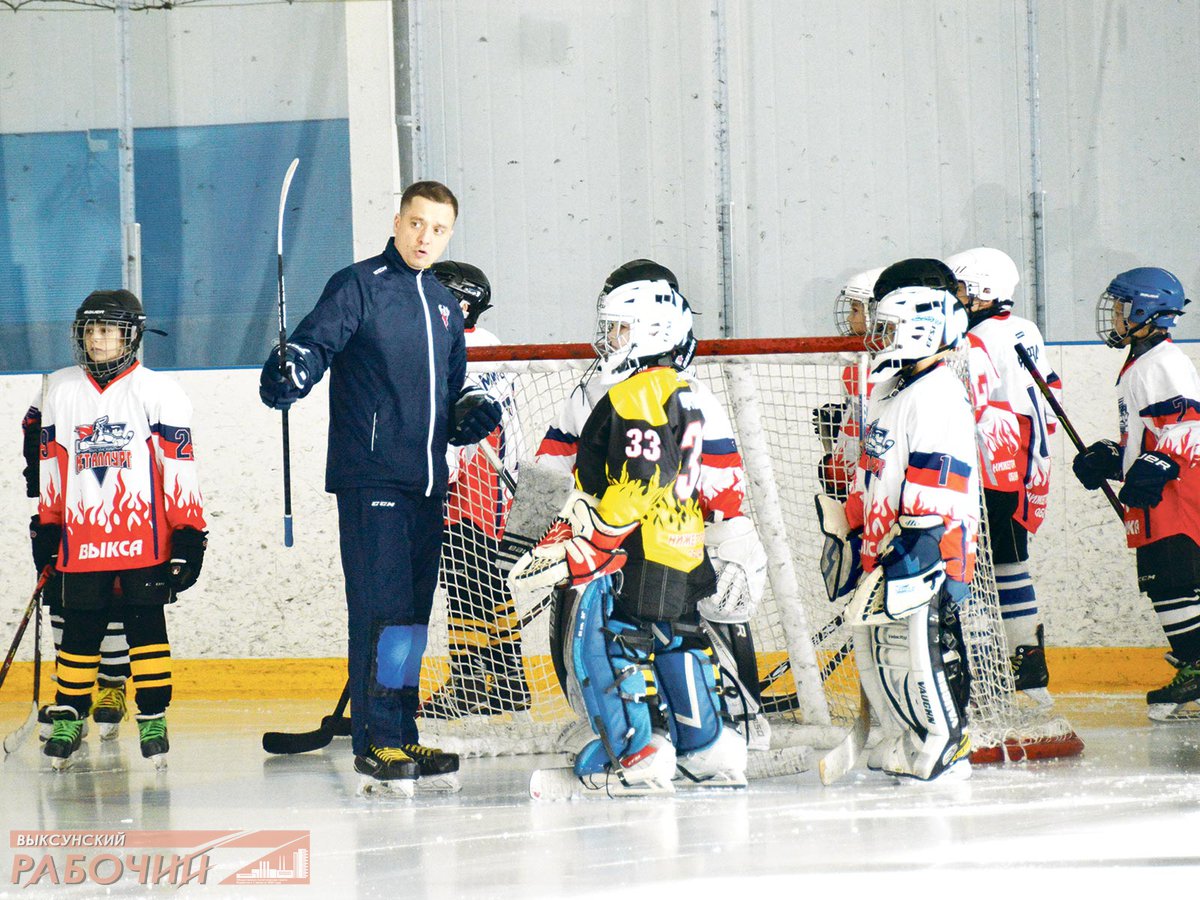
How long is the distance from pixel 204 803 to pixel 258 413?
2.22m

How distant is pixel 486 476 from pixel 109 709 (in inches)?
53.3

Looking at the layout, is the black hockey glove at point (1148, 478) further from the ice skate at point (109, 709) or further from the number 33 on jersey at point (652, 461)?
the ice skate at point (109, 709)

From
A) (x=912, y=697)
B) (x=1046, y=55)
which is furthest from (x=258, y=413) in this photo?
(x=1046, y=55)

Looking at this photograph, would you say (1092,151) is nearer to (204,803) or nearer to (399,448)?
(399,448)

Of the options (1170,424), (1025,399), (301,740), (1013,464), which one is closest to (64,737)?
(301,740)

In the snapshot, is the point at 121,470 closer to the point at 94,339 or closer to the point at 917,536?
the point at 94,339

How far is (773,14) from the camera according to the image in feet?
19.4

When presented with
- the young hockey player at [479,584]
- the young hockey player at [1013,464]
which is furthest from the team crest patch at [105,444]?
the young hockey player at [1013,464]

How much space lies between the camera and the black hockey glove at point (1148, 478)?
4.20m

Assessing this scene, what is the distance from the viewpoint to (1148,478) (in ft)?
13.8

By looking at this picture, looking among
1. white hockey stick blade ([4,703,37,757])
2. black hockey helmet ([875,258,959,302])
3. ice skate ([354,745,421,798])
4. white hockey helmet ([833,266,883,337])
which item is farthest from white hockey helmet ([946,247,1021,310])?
white hockey stick blade ([4,703,37,757])

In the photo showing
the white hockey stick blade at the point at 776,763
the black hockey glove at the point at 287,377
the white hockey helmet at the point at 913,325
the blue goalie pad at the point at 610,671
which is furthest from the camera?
the white hockey stick blade at the point at 776,763

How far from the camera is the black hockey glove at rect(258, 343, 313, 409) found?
3.05 metres

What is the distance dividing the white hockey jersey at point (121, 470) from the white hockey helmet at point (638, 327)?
4.28 feet
